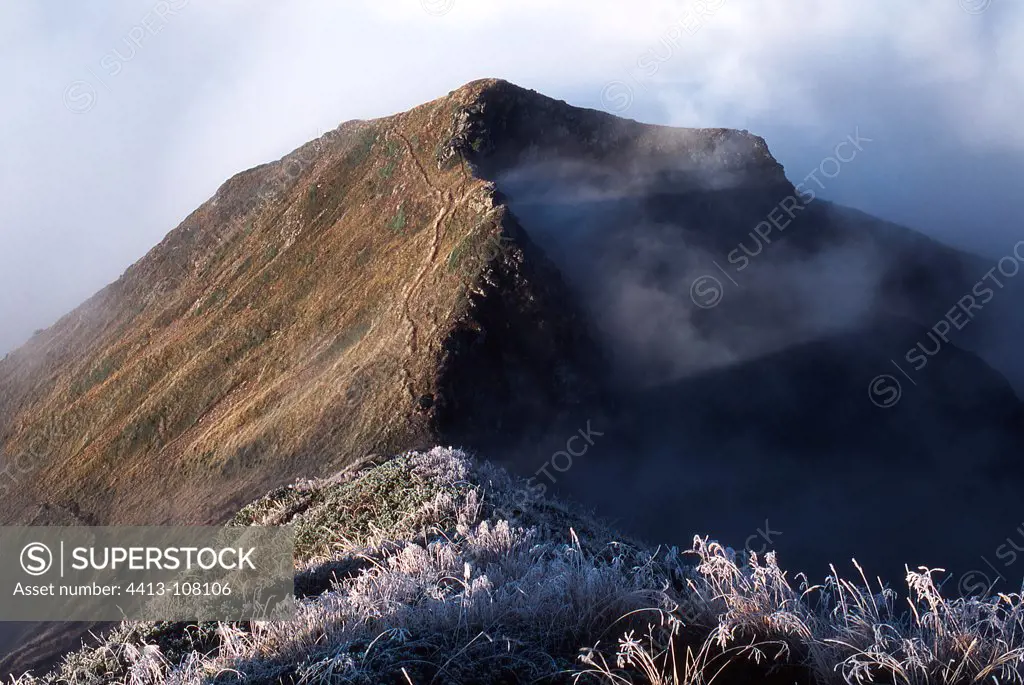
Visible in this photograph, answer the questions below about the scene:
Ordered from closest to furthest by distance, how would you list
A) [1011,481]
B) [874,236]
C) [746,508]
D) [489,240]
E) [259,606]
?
[259,606] → [489,240] → [746,508] → [1011,481] → [874,236]

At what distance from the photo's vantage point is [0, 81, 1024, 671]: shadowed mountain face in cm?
2480

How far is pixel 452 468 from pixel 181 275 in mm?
34560

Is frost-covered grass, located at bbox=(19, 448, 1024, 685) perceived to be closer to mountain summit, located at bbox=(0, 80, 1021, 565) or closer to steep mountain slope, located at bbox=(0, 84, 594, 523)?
mountain summit, located at bbox=(0, 80, 1021, 565)

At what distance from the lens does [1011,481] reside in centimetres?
3503

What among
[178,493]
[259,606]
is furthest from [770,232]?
[259,606]

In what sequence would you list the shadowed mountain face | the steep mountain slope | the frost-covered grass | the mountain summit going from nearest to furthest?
the frost-covered grass → the steep mountain slope → the mountain summit → the shadowed mountain face

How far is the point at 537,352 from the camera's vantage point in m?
25.9

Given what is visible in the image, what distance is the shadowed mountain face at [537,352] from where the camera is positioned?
24797mm

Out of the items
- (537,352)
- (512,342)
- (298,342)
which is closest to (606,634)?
(512,342)

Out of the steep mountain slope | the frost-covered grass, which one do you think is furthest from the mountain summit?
the frost-covered grass

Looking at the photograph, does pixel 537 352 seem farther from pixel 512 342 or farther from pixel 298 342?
pixel 298 342

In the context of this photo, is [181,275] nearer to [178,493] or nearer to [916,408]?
[178,493]

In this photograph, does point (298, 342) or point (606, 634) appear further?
point (298, 342)

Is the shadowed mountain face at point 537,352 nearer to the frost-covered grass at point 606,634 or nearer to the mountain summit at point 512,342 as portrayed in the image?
the mountain summit at point 512,342
